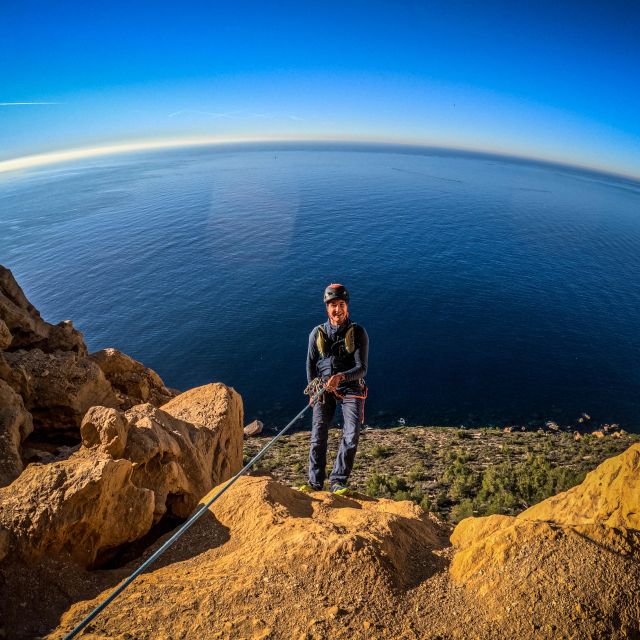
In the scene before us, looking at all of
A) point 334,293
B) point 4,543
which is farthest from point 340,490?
point 4,543

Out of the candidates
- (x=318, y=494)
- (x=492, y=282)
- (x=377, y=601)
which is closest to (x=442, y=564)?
(x=377, y=601)

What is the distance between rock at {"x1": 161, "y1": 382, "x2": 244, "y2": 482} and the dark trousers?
330 cm

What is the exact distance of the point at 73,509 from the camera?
6.10 m

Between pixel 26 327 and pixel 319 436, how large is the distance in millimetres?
13478

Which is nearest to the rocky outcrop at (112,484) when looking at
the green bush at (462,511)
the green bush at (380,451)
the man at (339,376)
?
the man at (339,376)

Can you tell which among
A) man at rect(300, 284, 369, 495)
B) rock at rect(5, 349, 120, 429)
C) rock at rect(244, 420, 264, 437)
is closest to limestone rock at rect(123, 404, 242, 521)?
man at rect(300, 284, 369, 495)

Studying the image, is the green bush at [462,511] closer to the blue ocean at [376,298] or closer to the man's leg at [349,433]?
the man's leg at [349,433]

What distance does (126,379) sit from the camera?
747 inches

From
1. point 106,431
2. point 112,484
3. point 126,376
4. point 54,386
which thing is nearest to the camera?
point 112,484

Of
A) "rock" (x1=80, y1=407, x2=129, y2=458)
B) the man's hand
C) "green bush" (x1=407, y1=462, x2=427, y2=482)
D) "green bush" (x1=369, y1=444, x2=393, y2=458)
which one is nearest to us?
"rock" (x1=80, y1=407, x2=129, y2=458)

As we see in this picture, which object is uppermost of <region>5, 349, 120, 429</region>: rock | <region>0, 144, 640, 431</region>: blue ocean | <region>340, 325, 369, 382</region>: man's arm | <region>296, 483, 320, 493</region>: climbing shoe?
<region>340, 325, 369, 382</region>: man's arm

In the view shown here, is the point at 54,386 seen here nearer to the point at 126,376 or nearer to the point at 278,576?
the point at 126,376

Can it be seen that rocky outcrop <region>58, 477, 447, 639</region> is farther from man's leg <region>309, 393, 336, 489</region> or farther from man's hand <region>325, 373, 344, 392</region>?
man's hand <region>325, 373, 344, 392</region>

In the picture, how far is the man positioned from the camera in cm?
A: 834
